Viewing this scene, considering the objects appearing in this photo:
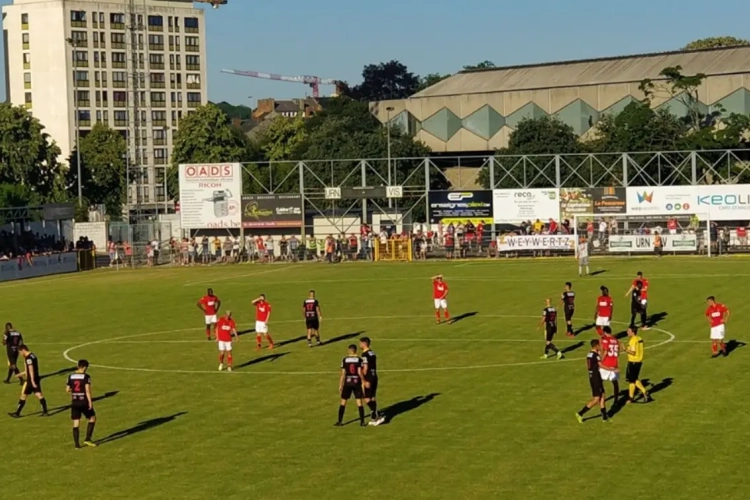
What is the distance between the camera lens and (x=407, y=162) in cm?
11288

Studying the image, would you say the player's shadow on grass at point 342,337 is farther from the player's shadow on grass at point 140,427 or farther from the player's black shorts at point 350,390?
the player's black shorts at point 350,390

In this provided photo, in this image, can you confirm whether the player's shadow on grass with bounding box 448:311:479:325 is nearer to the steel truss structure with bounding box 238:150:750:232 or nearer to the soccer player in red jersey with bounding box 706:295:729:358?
the soccer player in red jersey with bounding box 706:295:729:358

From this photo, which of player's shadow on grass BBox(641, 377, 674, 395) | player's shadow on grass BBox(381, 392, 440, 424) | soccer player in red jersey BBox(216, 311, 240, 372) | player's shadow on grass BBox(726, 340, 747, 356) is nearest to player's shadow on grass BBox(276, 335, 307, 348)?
soccer player in red jersey BBox(216, 311, 240, 372)

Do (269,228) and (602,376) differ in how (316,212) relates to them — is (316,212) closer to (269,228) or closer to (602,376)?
(269,228)

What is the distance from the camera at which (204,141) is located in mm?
143625

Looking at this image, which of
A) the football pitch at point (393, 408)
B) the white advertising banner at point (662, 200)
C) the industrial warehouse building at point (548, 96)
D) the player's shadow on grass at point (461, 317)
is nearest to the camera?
the football pitch at point (393, 408)

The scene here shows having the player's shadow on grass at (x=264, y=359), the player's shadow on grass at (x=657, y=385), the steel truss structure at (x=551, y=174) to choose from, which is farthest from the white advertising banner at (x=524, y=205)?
the player's shadow on grass at (x=657, y=385)

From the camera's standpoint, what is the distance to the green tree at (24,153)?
132 m

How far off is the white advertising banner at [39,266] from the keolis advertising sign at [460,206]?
76.9ft

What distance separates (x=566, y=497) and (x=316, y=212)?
68644 millimetres

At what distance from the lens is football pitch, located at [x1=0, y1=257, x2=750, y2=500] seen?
25531 mm

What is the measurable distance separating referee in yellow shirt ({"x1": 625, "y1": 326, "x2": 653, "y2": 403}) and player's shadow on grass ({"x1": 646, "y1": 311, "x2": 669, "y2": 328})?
14562mm

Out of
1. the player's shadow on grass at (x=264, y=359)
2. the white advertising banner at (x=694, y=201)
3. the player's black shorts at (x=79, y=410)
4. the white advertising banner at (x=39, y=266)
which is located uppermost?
the white advertising banner at (x=694, y=201)

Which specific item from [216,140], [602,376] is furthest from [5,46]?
[602,376]
